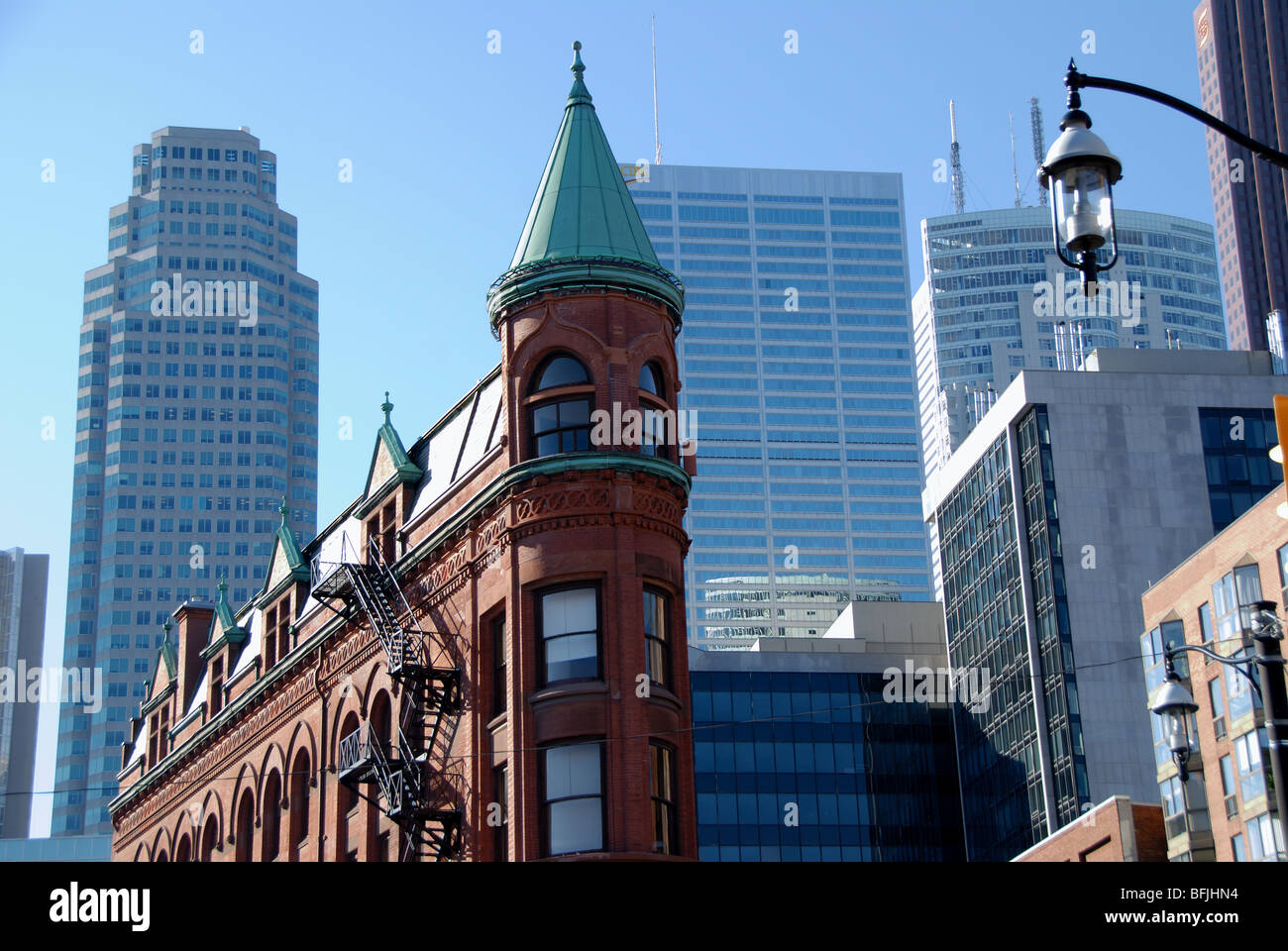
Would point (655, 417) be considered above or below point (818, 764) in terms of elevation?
below

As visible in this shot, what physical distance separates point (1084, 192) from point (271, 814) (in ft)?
132

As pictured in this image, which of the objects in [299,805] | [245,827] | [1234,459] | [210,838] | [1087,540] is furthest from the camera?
[1234,459]

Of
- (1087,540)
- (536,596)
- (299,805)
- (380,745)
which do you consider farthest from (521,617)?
(1087,540)

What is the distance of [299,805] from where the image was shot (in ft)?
167

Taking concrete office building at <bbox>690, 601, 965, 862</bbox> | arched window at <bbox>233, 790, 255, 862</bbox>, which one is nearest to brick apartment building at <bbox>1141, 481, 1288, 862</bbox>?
arched window at <bbox>233, 790, 255, 862</bbox>

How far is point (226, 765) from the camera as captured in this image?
2235 inches

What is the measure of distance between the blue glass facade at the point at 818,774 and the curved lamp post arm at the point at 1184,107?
105 meters

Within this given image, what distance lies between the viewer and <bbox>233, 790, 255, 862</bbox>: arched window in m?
54.5

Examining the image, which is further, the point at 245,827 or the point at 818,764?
the point at 818,764

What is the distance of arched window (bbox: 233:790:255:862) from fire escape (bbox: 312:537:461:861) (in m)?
9.89

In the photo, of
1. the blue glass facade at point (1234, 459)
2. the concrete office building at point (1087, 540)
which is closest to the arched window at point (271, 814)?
the concrete office building at point (1087, 540)

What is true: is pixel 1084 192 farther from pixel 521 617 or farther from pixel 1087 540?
pixel 1087 540
